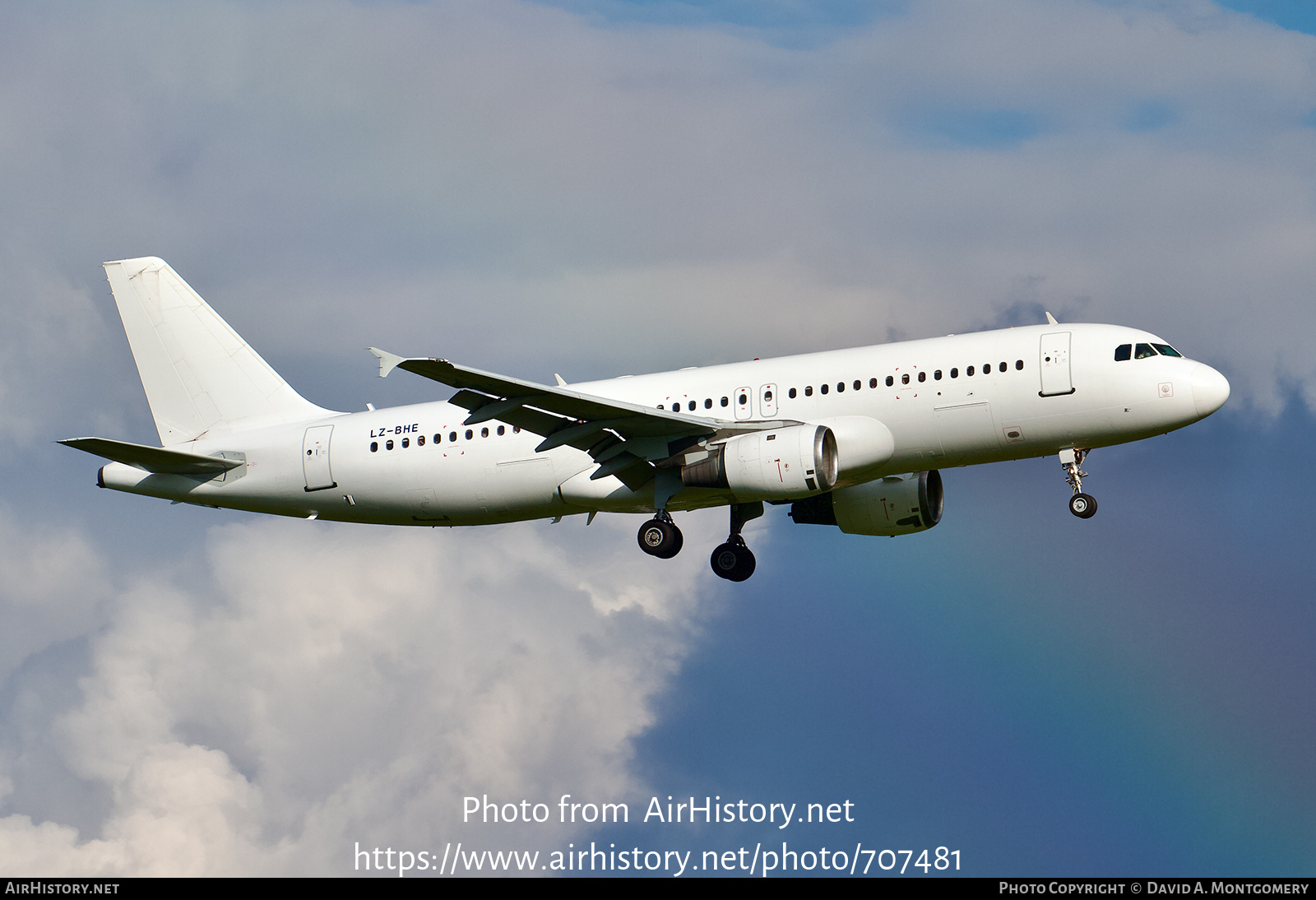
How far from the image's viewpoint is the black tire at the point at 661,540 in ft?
125

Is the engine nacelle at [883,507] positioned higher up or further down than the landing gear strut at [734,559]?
higher up

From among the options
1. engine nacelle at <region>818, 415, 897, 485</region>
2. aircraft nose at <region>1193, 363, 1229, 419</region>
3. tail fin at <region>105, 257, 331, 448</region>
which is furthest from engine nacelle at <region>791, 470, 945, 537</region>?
tail fin at <region>105, 257, 331, 448</region>

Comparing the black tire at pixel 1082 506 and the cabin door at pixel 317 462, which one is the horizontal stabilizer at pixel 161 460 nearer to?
the cabin door at pixel 317 462

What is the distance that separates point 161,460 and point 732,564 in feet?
52.6

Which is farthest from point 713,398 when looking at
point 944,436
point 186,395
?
point 186,395

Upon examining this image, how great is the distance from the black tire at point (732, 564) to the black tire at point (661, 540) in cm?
287

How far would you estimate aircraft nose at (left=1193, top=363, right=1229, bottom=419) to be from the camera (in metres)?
34.1

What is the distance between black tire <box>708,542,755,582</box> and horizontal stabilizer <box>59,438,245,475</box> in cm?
1365

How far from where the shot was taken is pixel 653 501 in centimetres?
3872

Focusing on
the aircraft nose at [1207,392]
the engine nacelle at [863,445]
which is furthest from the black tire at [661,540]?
the aircraft nose at [1207,392]

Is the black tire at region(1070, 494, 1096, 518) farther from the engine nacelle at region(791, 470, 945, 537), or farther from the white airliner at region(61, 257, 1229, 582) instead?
the engine nacelle at region(791, 470, 945, 537)

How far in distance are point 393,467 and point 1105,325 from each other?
1878 cm
